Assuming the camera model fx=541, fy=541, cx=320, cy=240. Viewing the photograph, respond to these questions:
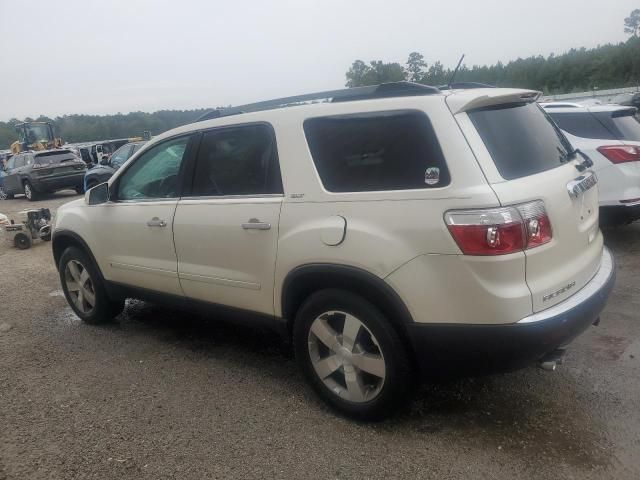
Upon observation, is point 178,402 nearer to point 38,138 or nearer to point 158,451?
point 158,451

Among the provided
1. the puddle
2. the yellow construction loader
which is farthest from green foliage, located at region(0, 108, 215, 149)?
the puddle

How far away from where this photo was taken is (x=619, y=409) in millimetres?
3021

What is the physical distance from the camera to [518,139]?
2861 millimetres

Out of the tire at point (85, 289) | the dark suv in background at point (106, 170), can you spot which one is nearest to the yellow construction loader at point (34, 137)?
the dark suv in background at point (106, 170)

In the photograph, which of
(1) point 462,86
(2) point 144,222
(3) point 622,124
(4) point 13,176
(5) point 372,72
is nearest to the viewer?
(1) point 462,86

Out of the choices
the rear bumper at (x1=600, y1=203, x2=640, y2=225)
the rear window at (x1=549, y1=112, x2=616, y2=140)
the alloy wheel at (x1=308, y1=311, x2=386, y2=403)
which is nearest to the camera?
the alloy wheel at (x1=308, y1=311, x2=386, y2=403)

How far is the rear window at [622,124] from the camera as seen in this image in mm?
5879

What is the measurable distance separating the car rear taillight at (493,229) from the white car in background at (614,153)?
12.9 ft

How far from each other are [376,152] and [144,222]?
6.76 ft

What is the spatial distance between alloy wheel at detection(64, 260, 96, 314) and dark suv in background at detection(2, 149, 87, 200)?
13.2 meters

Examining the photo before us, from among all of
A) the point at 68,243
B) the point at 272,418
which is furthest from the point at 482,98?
the point at 68,243

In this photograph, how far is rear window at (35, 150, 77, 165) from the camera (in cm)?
1708

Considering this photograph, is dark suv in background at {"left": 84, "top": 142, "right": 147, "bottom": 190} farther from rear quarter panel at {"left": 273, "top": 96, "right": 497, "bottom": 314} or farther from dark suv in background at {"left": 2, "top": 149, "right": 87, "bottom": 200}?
rear quarter panel at {"left": 273, "top": 96, "right": 497, "bottom": 314}

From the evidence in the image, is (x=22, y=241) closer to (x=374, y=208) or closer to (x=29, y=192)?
(x=374, y=208)
